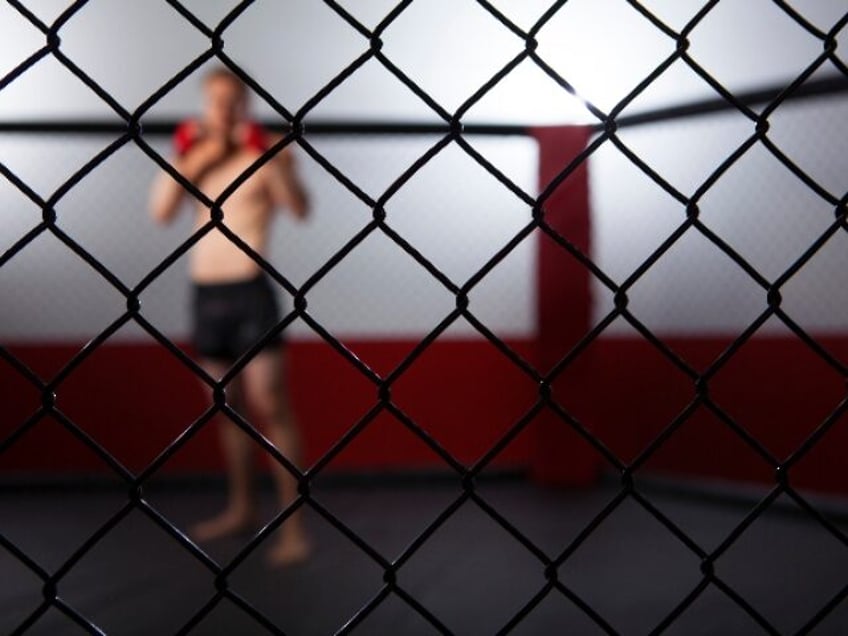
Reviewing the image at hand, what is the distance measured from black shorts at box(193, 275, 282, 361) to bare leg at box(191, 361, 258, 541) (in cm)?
7

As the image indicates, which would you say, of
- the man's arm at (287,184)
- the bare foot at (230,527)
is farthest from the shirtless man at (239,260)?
the bare foot at (230,527)

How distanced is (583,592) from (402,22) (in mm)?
2160

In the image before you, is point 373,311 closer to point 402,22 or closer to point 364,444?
point 364,444

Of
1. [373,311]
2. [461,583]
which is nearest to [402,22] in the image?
[373,311]

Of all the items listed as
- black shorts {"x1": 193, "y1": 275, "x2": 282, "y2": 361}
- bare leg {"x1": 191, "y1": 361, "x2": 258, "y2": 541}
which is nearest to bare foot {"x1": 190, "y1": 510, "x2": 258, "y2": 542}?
bare leg {"x1": 191, "y1": 361, "x2": 258, "y2": 541}

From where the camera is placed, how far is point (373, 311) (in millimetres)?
3207

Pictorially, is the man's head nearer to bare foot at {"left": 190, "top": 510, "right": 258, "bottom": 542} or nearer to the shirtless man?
the shirtless man

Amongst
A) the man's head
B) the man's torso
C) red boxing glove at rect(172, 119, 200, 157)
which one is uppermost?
the man's head

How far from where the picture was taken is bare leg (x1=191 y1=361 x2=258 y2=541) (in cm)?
242

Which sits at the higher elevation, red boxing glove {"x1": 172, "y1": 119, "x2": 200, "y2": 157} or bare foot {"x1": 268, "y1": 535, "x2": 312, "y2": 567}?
red boxing glove {"x1": 172, "y1": 119, "x2": 200, "y2": 157}

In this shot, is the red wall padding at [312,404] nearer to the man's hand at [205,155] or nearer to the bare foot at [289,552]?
the bare foot at [289,552]

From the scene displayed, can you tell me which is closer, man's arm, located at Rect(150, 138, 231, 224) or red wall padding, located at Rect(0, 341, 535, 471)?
man's arm, located at Rect(150, 138, 231, 224)

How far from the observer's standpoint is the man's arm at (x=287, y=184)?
2.17 m

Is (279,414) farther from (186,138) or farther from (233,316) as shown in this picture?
(186,138)
